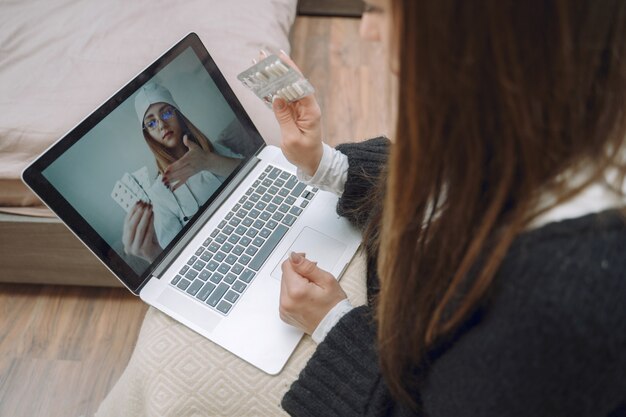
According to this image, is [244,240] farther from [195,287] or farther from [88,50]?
[88,50]

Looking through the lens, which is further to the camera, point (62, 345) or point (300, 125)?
point (62, 345)

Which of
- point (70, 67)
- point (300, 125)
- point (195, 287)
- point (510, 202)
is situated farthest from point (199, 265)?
point (70, 67)

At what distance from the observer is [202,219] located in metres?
0.78

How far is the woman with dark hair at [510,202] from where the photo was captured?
330 millimetres

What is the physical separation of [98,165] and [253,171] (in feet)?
0.94

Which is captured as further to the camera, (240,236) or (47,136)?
(47,136)

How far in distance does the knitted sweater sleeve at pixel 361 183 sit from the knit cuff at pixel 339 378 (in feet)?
0.66

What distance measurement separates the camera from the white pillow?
3.09 ft

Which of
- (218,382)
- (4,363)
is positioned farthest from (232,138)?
(4,363)

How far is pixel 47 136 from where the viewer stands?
921 mm

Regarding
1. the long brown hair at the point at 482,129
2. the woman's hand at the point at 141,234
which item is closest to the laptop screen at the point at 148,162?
the woman's hand at the point at 141,234

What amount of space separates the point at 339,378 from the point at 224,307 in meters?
0.20

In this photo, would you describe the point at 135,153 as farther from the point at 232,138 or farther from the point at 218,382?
the point at 218,382

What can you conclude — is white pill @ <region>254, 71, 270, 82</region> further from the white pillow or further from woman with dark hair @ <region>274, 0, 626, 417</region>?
the white pillow
